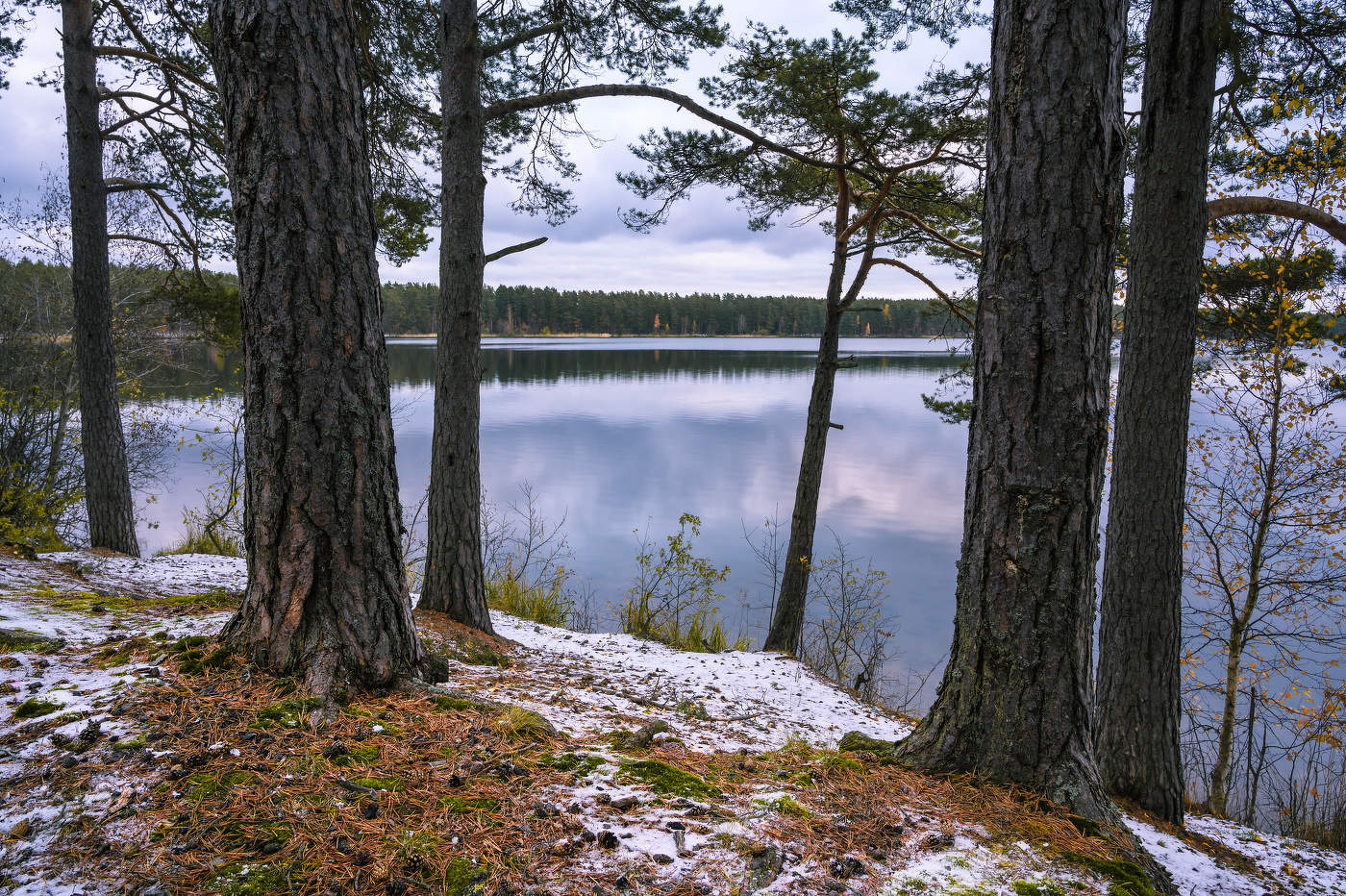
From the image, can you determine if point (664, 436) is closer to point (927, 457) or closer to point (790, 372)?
point (927, 457)

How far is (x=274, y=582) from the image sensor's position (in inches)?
87.8

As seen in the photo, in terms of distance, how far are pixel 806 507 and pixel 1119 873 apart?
6.22 m

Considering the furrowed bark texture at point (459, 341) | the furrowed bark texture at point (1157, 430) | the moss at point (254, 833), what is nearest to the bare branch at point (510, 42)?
the furrowed bark texture at point (459, 341)

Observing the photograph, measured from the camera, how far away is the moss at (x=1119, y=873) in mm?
1674

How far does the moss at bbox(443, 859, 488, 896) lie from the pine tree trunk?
263 inches

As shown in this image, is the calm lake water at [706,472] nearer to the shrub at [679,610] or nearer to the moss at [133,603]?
the shrub at [679,610]

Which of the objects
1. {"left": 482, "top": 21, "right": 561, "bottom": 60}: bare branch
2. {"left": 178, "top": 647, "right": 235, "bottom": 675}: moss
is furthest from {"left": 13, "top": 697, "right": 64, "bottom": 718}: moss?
{"left": 482, "top": 21, "right": 561, "bottom": 60}: bare branch

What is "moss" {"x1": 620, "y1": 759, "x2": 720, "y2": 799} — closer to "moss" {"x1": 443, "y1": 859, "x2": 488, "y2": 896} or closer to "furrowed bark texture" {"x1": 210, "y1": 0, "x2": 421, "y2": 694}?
"moss" {"x1": 443, "y1": 859, "x2": 488, "y2": 896}

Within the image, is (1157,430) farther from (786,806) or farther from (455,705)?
(455,705)

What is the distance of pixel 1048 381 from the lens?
2105mm

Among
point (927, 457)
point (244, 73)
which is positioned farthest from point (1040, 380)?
point (927, 457)

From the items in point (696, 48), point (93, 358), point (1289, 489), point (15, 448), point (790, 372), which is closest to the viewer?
point (696, 48)

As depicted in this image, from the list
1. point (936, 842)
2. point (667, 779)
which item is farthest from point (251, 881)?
point (936, 842)

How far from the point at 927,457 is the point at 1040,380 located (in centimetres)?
2206
